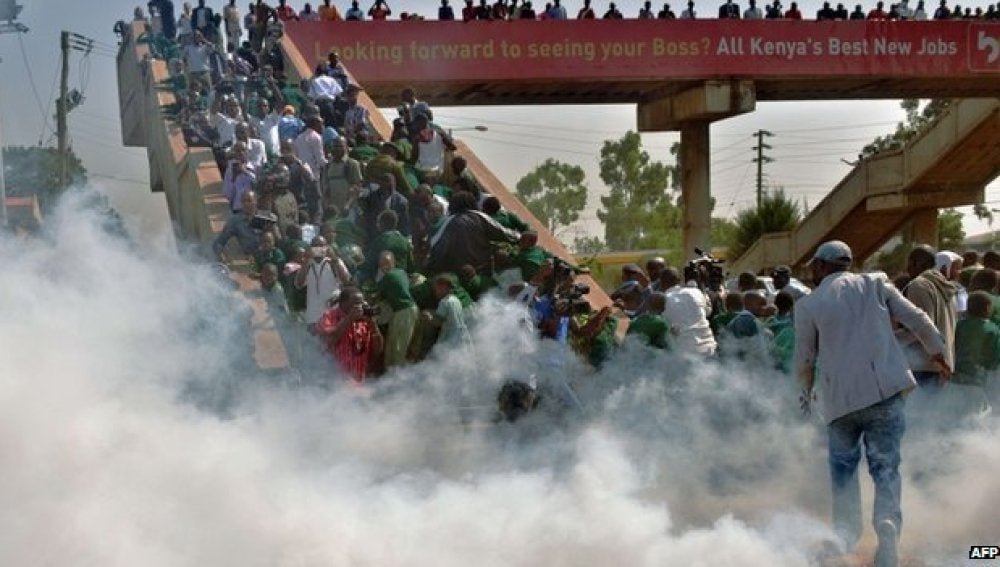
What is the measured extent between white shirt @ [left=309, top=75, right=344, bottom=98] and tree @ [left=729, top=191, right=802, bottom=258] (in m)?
22.0

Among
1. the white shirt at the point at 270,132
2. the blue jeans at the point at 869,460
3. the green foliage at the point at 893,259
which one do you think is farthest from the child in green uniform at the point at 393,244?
the green foliage at the point at 893,259

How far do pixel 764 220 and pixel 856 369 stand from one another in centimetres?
3144

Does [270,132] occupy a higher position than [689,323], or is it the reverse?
[270,132]

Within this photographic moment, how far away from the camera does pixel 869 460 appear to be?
6.46m

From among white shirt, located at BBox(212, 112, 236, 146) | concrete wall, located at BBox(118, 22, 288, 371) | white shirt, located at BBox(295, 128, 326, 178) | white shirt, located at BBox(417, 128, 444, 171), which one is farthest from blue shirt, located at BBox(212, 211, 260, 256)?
white shirt, located at BBox(417, 128, 444, 171)

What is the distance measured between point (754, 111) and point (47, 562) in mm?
25540

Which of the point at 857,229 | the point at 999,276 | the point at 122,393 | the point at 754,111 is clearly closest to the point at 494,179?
the point at 999,276

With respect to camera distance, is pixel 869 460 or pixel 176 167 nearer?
pixel 869 460

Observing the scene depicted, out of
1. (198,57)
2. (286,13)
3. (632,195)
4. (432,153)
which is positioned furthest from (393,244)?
(632,195)

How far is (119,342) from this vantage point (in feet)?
20.9

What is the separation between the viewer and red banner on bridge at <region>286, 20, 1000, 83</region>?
2592cm

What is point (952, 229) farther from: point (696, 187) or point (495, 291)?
point (495, 291)

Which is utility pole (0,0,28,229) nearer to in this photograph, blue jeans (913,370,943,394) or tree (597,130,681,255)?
blue jeans (913,370,943,394)

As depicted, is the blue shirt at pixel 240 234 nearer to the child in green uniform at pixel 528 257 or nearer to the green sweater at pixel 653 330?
the child in green uniform at pixel 528 257
